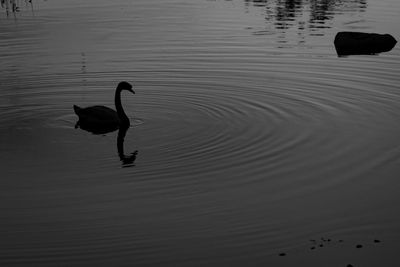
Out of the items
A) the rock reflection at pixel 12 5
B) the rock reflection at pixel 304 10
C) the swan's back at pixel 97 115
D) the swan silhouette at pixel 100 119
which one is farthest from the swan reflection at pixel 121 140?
the rock reflection at pixel 12 5

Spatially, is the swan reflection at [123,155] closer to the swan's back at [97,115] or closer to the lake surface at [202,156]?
the lake surface at [202,156]

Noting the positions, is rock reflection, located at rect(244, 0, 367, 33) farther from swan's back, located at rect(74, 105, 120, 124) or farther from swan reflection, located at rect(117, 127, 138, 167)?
swan reflection, located at rect(117, 127, 138, 167)

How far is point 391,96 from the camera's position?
2098cm

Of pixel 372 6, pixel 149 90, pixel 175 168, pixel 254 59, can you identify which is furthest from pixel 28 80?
pixel 372 6

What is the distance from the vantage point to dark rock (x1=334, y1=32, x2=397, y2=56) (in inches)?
1185

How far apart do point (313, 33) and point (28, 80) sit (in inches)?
645

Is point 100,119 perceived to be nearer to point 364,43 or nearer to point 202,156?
point 202,156

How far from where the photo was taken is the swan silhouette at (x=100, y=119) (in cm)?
1809

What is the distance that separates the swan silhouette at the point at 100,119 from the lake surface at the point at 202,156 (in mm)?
411

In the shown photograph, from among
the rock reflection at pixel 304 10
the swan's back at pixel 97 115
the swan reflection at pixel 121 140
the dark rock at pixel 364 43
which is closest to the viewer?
the swan reflection at pixel 121 140

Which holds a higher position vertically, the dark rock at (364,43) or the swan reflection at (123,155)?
the swan reflection at (123,155)

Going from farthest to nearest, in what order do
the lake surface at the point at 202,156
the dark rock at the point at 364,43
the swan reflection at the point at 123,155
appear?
the dark rock at the point at 364,43
the swan reflection at the point at 123,155
the lake surface at the point at 202,156

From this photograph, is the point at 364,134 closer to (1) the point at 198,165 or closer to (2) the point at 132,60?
(1) the point at 198,165

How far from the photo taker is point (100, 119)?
1831 centimetres
